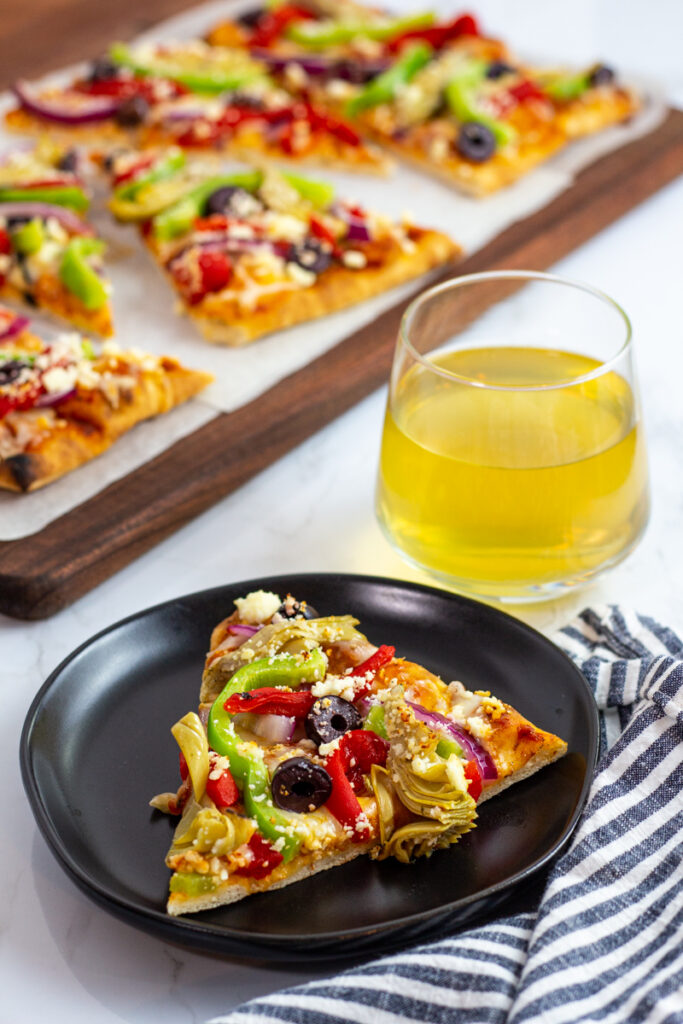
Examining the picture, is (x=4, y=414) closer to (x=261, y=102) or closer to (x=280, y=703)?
(x=280, y=703)

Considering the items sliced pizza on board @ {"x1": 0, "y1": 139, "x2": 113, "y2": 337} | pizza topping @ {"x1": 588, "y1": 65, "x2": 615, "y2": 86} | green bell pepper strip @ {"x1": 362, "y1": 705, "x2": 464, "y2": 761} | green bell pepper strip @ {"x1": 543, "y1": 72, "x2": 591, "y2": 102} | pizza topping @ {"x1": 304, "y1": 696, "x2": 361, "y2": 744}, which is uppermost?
green bell pepper strip @ {"x1": 362, "y1": 705, "x2": 464, "y2": 761}

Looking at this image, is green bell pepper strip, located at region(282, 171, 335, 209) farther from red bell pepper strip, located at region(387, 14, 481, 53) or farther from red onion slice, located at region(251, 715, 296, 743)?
red onion slice, located at region(251, 715, 296, 743)

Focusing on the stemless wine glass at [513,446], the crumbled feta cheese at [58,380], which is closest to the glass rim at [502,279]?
the stemless wine glass at [513,446]

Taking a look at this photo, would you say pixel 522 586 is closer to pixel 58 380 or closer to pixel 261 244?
pixel 58 380

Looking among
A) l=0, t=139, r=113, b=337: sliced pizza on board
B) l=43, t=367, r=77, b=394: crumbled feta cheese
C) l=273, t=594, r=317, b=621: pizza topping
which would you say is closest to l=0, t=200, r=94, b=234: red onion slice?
l=0, t=139, r=113, b=337: sliced pizza on board

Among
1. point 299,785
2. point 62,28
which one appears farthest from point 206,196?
point 299,785

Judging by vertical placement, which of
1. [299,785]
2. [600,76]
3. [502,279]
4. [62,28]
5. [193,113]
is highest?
[502,279]

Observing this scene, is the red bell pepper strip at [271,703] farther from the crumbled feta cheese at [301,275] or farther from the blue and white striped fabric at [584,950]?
the crumbled feta cheese at [301,275]
